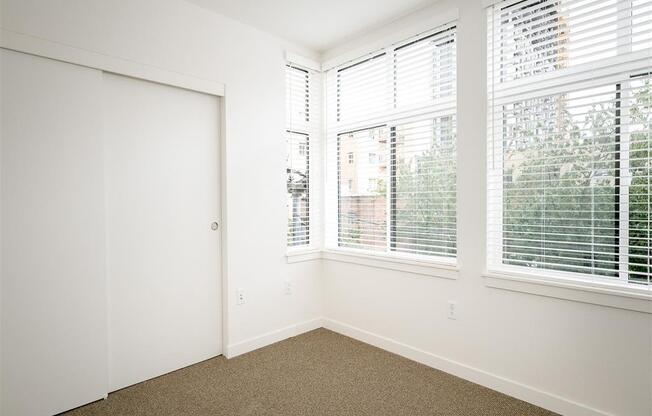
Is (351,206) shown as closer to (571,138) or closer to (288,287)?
(288,287)

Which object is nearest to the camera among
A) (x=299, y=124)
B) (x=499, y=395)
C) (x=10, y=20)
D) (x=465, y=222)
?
(x=10, y=20)

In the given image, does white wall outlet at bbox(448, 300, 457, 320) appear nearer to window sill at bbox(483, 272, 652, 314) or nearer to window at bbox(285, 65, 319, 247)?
window sill at bbox(483, 272, 652, 314)

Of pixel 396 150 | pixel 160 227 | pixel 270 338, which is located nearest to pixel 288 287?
pixel 270 338

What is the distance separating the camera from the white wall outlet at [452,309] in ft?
8.69

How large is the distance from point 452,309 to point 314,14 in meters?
2.52

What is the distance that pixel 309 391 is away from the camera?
7.94 ft

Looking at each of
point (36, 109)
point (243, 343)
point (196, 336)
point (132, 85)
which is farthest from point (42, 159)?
point (243, 343)

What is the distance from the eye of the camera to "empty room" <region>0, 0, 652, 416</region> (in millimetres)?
2035

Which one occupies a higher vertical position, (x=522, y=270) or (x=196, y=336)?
(x=522, y=270)

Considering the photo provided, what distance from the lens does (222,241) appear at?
297 cm

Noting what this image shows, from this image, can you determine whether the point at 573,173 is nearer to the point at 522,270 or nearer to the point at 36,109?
the point at 522,270

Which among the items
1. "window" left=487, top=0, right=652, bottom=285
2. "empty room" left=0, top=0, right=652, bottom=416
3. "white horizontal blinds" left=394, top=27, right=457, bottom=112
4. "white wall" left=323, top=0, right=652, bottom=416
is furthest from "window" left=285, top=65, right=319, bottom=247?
"window" left=487, top=0, right=652, bottom=285

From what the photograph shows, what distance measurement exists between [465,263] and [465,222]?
293 millimetres

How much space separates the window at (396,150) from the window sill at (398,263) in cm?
9
